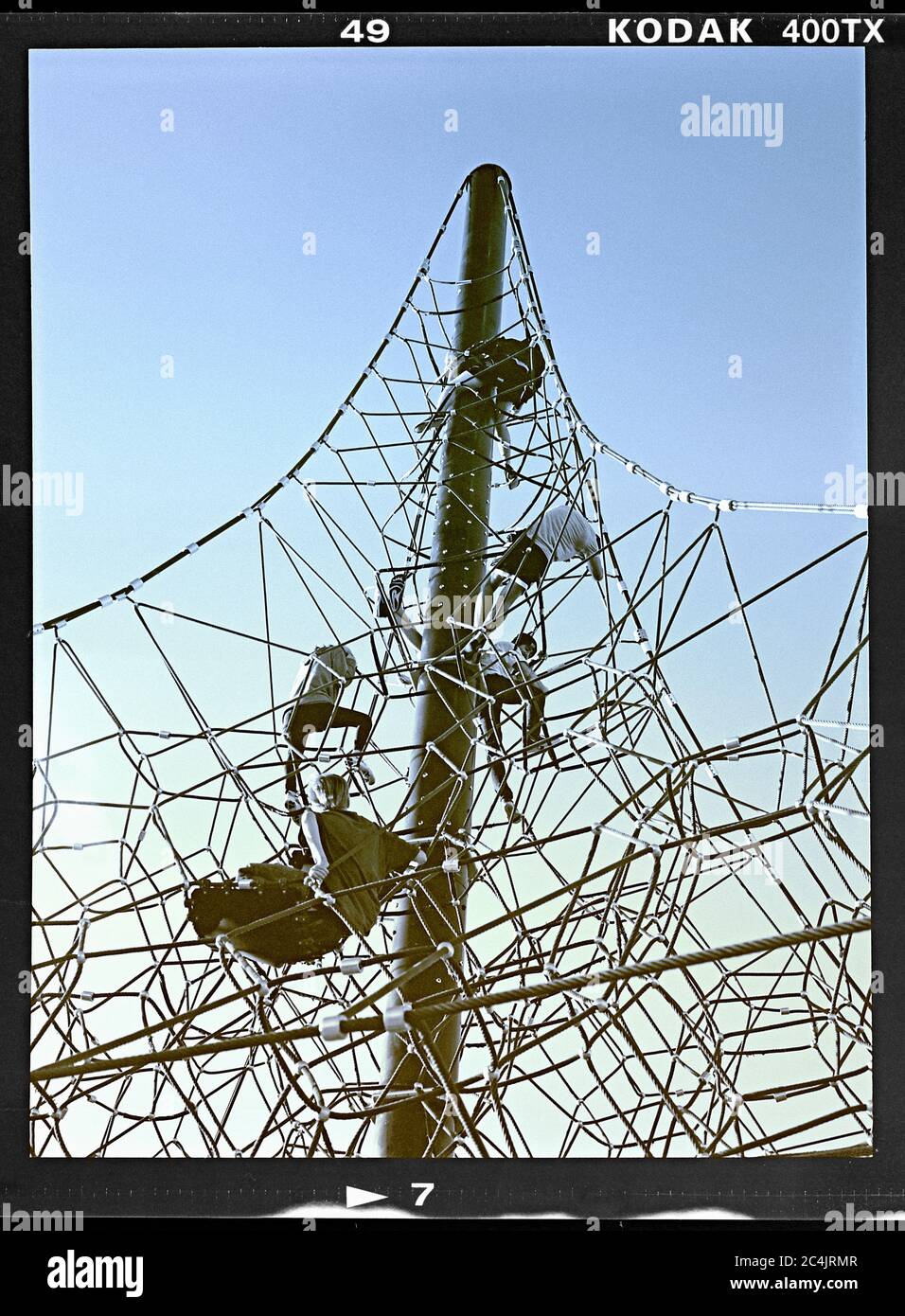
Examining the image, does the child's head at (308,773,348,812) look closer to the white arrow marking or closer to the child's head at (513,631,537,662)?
the child's head at (513,631,537,662)

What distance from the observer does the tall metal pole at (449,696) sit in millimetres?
1841

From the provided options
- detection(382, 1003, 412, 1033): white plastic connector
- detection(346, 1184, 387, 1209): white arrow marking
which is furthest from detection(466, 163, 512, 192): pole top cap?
detection(346, 1184, 387, 1209): white arrow marking

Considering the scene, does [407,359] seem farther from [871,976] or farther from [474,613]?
[871,976]

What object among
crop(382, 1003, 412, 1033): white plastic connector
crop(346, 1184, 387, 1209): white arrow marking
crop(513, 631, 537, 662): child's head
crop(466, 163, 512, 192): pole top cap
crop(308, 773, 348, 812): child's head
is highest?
crop(466, 163, 512, 192): pole top cap

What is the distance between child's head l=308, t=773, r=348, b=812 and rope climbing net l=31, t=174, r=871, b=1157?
0.03 meters

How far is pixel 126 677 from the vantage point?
6.14 ft

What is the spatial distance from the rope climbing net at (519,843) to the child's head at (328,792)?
0.11 ft

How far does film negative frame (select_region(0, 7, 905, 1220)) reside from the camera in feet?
5.45

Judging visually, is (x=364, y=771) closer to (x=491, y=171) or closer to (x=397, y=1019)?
(x=397, y=1019)

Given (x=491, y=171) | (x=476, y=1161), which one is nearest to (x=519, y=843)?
(x=476, y=1161)

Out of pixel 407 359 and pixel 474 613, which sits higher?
pixel 407 359

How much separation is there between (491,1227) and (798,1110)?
460mm
